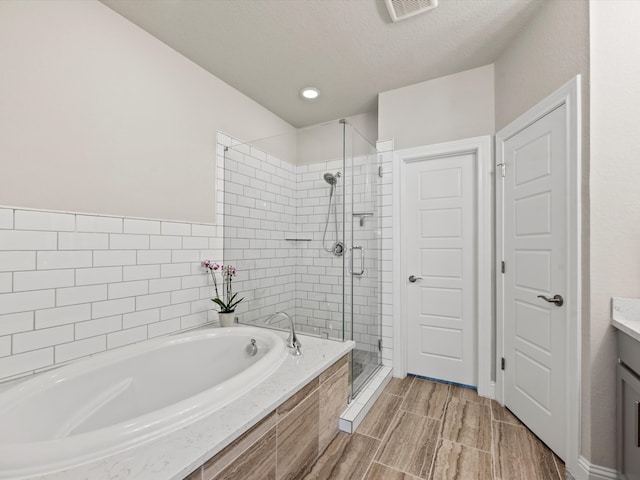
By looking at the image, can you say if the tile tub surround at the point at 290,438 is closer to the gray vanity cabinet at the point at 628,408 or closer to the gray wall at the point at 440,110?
the gray vanity cabinet at the point at 628,408

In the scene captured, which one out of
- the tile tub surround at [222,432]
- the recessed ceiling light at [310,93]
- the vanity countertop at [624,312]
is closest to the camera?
the tile tub surround at [222,432]

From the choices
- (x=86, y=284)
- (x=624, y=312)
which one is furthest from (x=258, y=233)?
(x=624, y=312)

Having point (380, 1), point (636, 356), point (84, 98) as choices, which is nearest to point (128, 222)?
point (84, 98)

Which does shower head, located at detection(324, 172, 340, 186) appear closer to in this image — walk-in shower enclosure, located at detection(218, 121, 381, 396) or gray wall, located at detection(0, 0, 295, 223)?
walk-in shower enclosure, located at detection(218, 121, 381, 396)

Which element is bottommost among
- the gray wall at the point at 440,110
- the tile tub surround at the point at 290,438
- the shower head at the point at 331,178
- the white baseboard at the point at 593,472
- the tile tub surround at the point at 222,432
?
the white baseboard at the point at 593,472

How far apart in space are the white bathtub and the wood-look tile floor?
703 millimetres

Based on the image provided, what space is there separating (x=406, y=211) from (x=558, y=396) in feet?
5.42

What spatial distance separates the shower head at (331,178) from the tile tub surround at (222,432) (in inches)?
50.7

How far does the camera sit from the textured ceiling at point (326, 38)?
176 cm

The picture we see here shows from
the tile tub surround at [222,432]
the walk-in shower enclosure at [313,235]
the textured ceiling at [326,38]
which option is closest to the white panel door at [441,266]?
the walk-in shower enclosure at [313,235]

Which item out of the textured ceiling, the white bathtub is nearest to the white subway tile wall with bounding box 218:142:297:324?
the white bathtub

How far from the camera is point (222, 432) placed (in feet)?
3.34

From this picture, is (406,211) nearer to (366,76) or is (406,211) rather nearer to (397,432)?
(366,76)

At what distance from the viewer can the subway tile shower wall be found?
4.54ft
